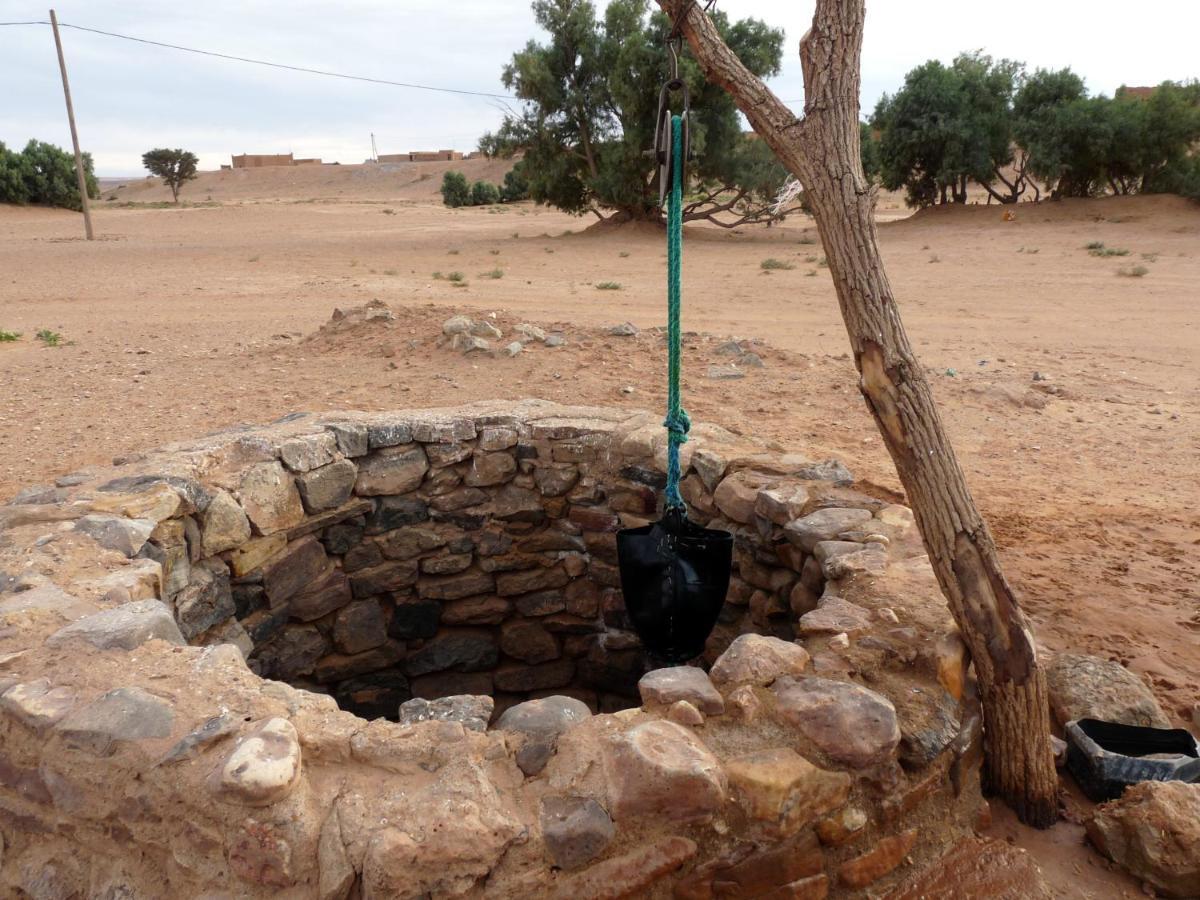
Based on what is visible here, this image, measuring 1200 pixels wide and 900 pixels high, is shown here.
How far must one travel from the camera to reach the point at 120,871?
1970 mm

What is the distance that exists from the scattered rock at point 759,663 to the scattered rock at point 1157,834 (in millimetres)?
843

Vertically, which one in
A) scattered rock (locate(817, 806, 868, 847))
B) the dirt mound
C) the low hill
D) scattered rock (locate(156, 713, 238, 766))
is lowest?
scattered rock (locate(817, 806, 868, 847))

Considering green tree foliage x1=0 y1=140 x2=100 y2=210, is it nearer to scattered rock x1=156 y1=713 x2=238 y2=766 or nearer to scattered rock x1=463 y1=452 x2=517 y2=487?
scattered rock x1=463 y1=452 x2=517 y2=487

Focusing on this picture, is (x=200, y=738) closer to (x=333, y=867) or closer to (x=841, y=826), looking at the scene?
(x=333, y=867)

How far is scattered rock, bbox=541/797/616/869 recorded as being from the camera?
6.04ft

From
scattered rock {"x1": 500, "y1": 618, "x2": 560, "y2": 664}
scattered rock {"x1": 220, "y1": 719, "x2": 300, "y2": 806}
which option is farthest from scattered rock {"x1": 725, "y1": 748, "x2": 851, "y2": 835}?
scattered rock {"x1": 500, "y1": 618, "x2": 560, "y2": 664}

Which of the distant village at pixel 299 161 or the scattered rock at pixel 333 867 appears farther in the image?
the distant village at pixel 299 161

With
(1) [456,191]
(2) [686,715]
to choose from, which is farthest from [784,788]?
(1) [456,191]

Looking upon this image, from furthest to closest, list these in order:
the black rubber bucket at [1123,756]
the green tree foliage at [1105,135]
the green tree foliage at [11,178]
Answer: the green tree foliage at [11,178]
the green tree foliage at [1105,135]
the black rubber bucket at [1123,756]

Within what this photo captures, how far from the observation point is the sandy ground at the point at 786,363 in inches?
155

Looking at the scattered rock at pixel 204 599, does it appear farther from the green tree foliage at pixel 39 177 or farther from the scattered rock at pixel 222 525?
the green tree foliage at pixel 39 177

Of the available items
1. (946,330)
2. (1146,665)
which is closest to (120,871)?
(1146,665)

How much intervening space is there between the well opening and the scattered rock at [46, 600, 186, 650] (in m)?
0.87

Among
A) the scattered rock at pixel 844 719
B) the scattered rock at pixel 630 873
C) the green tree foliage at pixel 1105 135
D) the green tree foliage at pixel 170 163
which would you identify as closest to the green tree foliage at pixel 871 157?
the green tree foliage at pixel 1105 135
